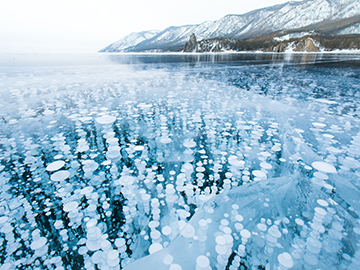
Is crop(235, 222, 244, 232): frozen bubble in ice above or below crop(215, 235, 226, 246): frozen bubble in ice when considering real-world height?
below

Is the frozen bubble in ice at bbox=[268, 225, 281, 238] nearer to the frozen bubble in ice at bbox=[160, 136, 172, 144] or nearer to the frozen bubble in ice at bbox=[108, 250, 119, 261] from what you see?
the frozen bubble in ice at bbox=[108, 250, 119, 261]

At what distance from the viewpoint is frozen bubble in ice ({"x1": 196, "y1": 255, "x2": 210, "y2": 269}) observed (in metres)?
1.68

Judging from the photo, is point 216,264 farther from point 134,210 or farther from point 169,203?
point 134,210

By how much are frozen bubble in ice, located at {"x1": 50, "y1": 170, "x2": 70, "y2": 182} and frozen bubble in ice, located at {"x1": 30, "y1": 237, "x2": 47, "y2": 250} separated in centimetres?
111

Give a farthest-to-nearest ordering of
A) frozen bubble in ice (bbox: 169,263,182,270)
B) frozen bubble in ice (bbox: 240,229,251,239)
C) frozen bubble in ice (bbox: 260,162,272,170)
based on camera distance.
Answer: frozen bubble in ice (bbox: 260,162,272,170) → frozen bubble in ice (bbox: 240,229,251,239) → frozen bubble in ice (bbox: 169,263,182,270)

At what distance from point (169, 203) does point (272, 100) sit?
20.7 ft

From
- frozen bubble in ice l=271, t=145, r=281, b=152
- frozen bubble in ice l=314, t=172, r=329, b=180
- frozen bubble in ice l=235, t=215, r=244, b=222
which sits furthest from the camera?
frozen bubble in ice l=271, t=145, r=281, b=152

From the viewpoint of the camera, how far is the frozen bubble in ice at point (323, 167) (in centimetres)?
299

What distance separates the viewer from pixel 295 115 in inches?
212

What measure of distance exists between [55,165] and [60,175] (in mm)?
387

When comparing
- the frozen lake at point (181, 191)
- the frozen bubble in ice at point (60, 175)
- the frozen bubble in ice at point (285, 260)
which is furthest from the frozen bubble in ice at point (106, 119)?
the frozen bubble in ice at point (285, 260)

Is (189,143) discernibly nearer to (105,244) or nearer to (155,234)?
(155,234)

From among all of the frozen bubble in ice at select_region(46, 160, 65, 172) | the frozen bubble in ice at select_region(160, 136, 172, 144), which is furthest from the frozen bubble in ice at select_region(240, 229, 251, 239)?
the frozen bubble in ice at select_region(46, 160, 65, 172)

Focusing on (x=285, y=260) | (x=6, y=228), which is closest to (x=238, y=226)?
(x=285, y=260)
